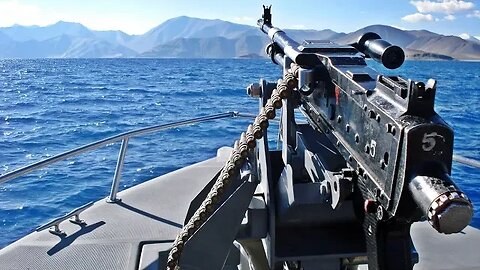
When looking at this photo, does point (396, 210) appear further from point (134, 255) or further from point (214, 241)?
point (134, 255)

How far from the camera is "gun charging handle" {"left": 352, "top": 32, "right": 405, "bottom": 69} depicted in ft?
6.95

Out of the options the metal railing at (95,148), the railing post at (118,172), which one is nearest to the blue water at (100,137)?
the railing post at (118,172)

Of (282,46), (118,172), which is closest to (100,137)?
(118,172)

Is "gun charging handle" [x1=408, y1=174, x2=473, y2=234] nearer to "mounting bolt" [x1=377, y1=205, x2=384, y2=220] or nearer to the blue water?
"mounting bolt" [x1=377, y1=205, x2=384, y2=220]

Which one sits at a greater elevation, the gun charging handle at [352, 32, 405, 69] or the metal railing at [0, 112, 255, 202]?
the gun charging handle at [352, 32, 405, 69]

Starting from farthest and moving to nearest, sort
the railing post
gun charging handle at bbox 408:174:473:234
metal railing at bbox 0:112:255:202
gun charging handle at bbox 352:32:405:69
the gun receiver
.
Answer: the railing post, metal railing at bbox 0:112:255:202, gun charging handle at bbox 352:32:405:69, the gun receiver, gun charging handle at bbox 408:174:473:234

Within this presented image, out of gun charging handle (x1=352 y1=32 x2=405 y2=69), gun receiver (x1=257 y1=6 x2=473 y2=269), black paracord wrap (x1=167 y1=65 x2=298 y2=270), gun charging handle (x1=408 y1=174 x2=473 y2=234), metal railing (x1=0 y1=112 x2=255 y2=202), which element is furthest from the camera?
metal railing (x1=0 y1=112 x2=255 y2=202)

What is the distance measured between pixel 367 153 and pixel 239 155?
29.9 inches

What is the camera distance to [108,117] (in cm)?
1772

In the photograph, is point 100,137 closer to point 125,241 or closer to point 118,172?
point 118,172

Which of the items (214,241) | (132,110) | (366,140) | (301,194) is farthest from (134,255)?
(132,110)

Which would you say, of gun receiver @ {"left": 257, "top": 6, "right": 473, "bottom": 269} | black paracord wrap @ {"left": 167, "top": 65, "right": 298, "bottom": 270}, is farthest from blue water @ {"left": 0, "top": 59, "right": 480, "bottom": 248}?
gun receiver @ {"left": 257, "top": 6, "right": 473, "bottom": 269}

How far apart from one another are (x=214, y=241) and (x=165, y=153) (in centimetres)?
977

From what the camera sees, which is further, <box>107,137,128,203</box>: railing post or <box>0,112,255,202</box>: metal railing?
<box>107,137,128,203</box>: railing post
